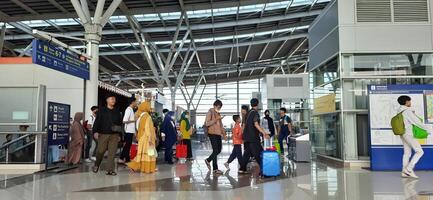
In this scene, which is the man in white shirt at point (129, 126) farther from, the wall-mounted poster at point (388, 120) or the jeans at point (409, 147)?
the jeans at point (409, 147)

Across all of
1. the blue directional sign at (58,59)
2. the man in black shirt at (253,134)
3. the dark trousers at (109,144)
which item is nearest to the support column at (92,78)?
the blue directional sign at (58,59)

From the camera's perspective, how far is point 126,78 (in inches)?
1703

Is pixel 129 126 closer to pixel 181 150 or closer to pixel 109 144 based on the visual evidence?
pixel 109 144

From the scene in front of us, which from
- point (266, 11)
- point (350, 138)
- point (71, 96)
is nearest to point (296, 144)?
point (350, 138)

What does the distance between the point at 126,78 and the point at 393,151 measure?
36.4m

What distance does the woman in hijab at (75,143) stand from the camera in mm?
10984

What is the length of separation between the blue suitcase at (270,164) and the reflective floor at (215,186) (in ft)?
0.75

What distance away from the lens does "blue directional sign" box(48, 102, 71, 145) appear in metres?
9.88

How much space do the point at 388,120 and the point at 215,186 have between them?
4856 millimetres

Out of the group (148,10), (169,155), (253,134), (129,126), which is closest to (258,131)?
(253,134)

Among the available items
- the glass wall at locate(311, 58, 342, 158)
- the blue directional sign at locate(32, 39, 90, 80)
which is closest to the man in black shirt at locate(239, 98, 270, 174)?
the glass wall at locate(311, 58, 342, 158)

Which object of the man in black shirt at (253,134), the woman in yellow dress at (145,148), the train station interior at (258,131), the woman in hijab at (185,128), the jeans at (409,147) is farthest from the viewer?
the woman in hijab at (185,128)

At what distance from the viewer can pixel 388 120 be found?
9.63 m

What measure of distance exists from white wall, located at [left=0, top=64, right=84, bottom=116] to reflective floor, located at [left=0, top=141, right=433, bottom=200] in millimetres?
3080
